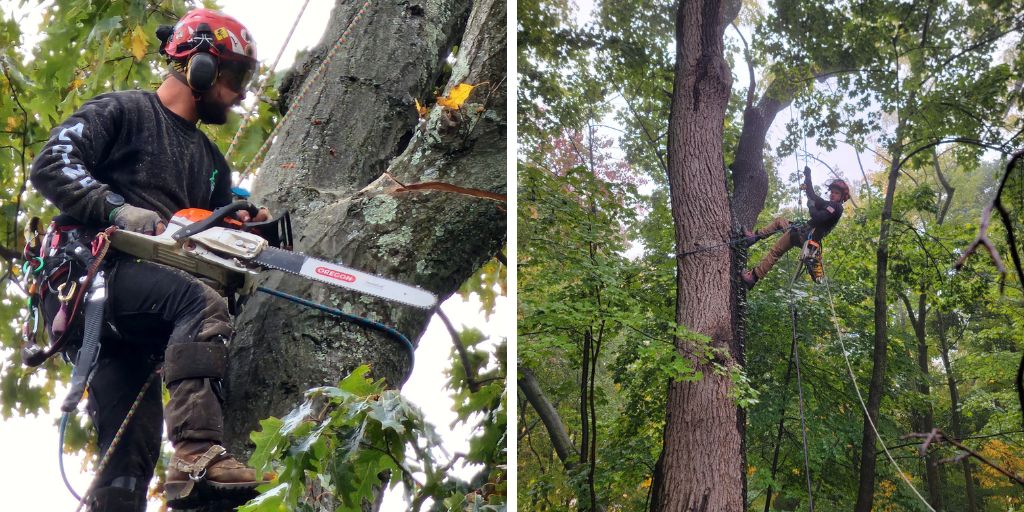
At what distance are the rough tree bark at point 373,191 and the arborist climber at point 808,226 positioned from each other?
0.57 meters

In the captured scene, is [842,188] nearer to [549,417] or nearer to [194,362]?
[549,417]

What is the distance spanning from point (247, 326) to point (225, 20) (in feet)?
2.10

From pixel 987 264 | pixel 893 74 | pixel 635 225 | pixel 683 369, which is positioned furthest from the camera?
pixel 635 225

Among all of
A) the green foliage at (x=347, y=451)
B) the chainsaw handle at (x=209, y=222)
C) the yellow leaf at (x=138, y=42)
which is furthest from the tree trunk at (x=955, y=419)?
the yellow leaf at (x=138, y=42)

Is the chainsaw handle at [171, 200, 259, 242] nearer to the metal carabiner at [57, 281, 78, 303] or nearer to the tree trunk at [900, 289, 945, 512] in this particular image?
the metal carabiner at [57, 281, 78, 303]

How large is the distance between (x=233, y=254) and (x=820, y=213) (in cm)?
115

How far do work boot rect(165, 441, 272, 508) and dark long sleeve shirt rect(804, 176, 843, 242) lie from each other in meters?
1.17

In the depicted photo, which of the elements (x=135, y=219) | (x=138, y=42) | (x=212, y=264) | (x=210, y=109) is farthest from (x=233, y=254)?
(x=138, y=42)

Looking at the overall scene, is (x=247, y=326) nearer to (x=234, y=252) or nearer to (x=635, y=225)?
(x=234, y=252)

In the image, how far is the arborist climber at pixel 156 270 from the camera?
1.47 m

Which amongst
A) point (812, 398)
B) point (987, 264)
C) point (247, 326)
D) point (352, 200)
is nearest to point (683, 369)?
point (812, 398)

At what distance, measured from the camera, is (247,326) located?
1.66 m

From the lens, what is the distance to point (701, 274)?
2115mm

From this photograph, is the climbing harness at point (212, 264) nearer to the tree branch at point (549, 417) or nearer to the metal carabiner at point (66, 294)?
the metal carabiner at point (66, 294)
